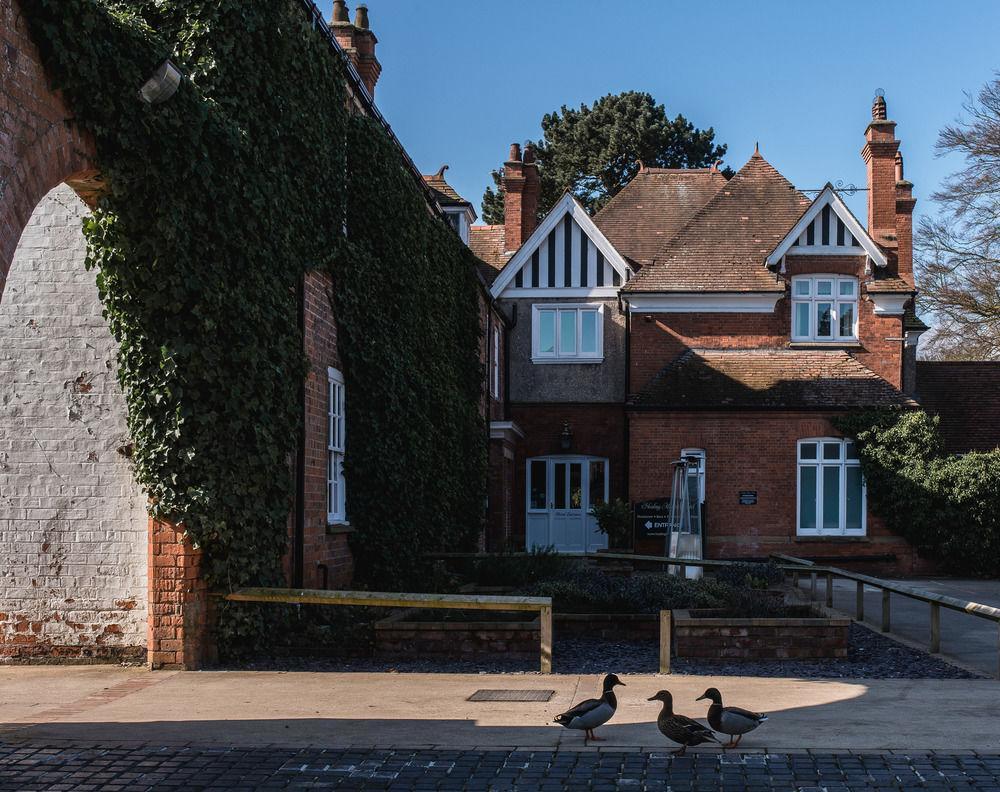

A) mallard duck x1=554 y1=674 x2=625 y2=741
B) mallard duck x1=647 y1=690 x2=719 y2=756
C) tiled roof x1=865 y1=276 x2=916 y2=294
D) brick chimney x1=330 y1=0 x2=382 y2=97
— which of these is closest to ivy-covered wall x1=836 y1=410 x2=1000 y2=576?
tiled roof x1=865 y1=276 x2=916 y2=294

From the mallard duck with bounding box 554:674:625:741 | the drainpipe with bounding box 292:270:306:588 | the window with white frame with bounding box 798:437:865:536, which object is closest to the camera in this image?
the mallard duck with bounding box 554:674:625:741

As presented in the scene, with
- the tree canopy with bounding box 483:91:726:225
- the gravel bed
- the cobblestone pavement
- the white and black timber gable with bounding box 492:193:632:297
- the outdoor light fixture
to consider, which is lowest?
the gravel bed

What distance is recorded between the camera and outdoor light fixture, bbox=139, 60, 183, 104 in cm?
948

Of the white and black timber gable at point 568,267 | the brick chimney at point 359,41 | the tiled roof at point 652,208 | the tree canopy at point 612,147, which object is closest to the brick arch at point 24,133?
the brick chimney at point 359,41

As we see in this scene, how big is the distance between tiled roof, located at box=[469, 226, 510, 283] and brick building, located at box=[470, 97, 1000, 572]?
3144 millimetres

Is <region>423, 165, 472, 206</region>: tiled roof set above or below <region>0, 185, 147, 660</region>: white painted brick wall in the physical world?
above

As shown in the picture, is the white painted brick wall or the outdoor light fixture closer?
the outdoor light fixture

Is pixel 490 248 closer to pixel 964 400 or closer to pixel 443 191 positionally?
pixel 443 191

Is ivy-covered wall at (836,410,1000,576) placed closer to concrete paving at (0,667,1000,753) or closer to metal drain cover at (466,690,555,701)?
concrete paving at (0,667,1000,753)

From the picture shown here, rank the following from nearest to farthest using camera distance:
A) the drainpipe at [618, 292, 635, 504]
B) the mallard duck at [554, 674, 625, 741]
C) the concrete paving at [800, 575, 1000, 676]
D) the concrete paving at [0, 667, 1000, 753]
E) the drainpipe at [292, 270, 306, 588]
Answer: the mallard duck at [554, 674, 625, 741], the concrete paving at [0, 667, 1000, 753], the drainpipe at [292, 270, 306, 588], the concrete paving at [800, 575, 1000, 676], the drainpipe at [618, 292, 635, 504]

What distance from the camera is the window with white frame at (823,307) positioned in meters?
28.1

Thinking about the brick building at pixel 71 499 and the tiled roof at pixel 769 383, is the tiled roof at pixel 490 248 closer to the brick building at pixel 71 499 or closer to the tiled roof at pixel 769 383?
the tiled roof at pixel 769 383

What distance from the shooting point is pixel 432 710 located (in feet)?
28.5

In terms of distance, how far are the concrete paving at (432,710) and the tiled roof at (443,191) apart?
1929 centimetres
